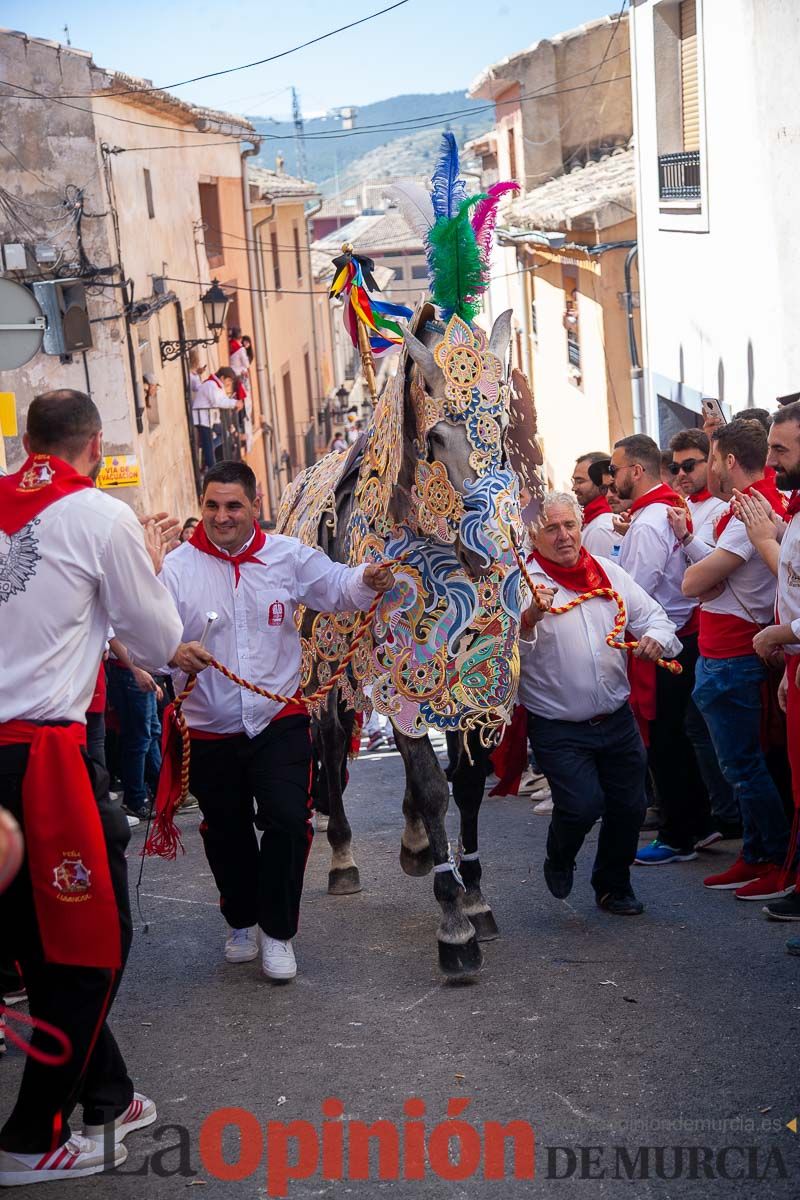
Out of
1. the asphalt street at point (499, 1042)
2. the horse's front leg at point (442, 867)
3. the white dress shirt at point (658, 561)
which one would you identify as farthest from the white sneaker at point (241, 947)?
the white dress shirt at point (658, 561)

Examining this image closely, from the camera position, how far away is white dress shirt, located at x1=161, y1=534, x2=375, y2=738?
5.40m

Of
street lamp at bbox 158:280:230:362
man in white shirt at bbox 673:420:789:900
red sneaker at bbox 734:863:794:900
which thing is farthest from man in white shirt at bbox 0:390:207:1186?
street lamp at bbox 158:280:230:362

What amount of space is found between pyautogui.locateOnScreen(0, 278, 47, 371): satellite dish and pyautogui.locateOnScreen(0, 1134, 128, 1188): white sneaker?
6207 millimetres

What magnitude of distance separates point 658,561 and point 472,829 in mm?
1808

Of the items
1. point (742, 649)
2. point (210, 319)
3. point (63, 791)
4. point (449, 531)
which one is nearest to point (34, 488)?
→ point (63, 791)

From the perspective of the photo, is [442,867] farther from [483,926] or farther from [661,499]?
[661,499]

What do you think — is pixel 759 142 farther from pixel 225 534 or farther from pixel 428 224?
pixel 225 534

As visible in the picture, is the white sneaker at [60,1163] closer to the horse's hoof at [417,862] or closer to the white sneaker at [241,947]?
the white sneaker at [241,947]

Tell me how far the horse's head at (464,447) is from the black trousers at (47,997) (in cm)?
172

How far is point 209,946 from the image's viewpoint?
614 cm

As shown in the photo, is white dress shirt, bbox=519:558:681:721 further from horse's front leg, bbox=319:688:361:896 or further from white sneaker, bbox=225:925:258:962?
white sneaker, bbox=225:925:258:962

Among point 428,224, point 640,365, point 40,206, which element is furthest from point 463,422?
point 40,206

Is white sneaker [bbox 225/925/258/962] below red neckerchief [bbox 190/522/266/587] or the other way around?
below

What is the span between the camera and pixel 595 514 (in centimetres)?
796
